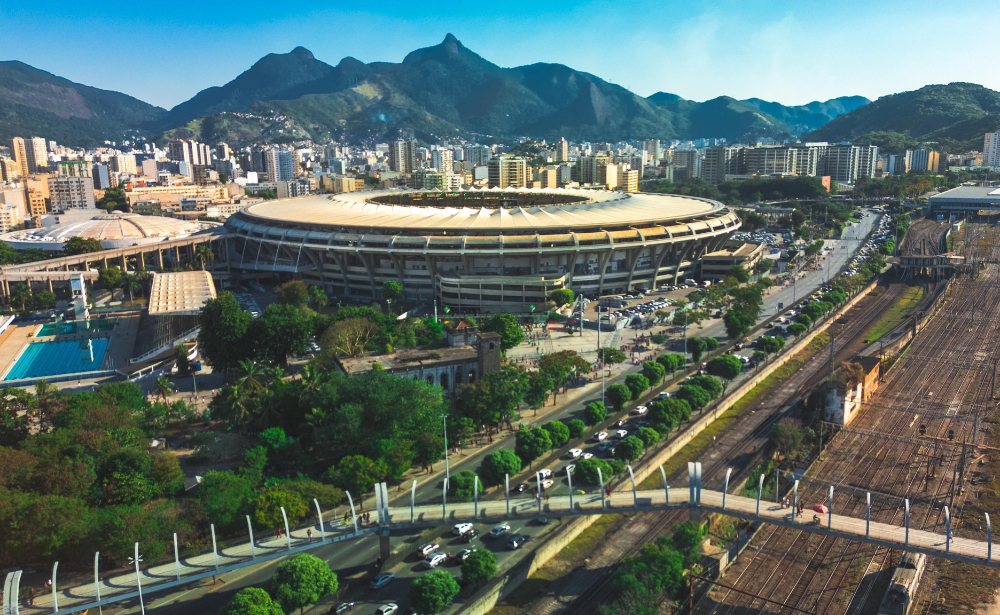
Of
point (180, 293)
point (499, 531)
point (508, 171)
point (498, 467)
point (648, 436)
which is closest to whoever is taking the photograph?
point (499, 531)

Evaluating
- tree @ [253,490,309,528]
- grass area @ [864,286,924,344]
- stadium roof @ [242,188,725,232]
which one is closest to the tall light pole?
tree @ [253,490,309,528]

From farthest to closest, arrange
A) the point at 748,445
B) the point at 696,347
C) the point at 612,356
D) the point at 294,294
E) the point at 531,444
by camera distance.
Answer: the point at 294,294, the point at 696,347, the point at 612,356, the point at 748,445, the point at 531,444

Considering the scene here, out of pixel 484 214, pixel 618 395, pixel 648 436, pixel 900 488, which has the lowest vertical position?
pixel 900 488

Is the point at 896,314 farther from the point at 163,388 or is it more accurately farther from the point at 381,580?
the point at 163,388

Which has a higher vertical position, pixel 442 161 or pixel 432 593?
pixel 442 161

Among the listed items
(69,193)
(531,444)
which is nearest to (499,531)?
Answer: (531,444)

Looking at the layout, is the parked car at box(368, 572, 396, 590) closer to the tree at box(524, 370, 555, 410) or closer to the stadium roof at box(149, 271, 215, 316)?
the tree at box(524, 370, 555, 410)

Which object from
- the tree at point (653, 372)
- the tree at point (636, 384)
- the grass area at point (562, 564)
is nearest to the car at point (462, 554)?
the grass area at point (562, 564)

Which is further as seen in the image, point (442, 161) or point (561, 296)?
point (442, 161)

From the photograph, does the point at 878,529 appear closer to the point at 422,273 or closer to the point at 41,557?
the point at 41,557
